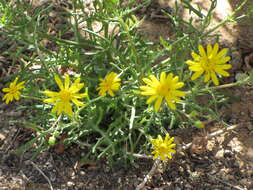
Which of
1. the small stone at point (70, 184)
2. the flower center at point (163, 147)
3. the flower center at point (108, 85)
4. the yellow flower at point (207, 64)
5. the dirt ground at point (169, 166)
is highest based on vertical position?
the yellow flower at point (207, 64)

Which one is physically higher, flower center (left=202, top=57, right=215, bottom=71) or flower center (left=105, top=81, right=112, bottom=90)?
flower center (left=202, top=57, right=215, bottom=71)

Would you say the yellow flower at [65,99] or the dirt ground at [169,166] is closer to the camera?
the yellow flower at [65,99]

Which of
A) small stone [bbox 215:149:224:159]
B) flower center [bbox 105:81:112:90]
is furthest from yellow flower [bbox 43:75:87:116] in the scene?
small stone [bbox 215:149:224:159]

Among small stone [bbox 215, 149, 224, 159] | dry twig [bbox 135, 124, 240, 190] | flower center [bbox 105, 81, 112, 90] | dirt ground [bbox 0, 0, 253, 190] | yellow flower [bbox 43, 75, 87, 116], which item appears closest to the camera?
yellow flower [bbox 43, 75, 87, 116]

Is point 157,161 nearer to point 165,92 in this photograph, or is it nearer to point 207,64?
point 165,92

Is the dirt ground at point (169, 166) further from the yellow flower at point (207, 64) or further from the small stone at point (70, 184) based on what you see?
the yellow flower at point (207, 64)

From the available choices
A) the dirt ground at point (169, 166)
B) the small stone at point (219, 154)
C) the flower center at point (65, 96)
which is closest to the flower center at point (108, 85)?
the flower center at point (65, 96)

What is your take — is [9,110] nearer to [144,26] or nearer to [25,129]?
[25,129]

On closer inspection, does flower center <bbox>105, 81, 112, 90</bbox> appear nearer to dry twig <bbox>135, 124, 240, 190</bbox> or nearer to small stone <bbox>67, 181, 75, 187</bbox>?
dry twig <bbox>135, 124, 240, 190</bbox>

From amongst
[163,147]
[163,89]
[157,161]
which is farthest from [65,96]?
[157,161]

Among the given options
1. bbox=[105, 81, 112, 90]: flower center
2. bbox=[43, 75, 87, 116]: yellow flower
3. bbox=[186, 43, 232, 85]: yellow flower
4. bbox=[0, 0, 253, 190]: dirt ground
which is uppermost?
bbox=[186, 43, 232, 85]: yellow flower
